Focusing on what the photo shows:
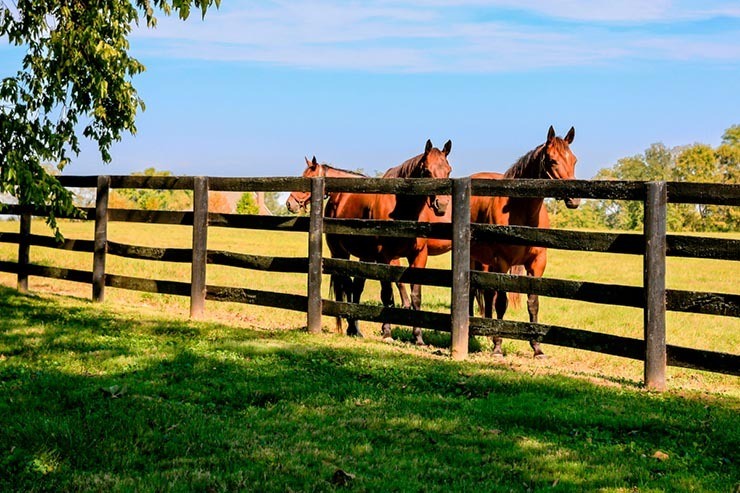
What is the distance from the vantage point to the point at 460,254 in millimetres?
8625

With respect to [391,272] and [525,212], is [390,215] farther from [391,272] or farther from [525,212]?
[525,212]

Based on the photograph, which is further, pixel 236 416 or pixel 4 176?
pixel 4 176

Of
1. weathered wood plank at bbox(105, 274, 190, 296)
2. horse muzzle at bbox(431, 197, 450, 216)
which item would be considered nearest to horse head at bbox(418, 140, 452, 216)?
horse muzzle at bbox(431, 197, 450, 216)

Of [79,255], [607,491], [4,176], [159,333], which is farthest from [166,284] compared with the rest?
[79,255]

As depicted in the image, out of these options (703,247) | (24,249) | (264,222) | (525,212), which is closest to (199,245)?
(264,222)

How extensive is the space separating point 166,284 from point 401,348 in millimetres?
3910

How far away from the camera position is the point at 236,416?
19.1 ft

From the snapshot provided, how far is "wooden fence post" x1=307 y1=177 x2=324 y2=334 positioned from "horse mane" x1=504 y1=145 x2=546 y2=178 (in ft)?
7.83

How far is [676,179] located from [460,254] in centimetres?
7441

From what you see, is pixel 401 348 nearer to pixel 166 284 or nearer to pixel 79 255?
pixel 166 284

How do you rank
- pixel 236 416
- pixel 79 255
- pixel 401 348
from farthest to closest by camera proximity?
pixel 79 255, pixel 401 348, pixel 236 416

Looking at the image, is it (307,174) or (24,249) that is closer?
(307,174)

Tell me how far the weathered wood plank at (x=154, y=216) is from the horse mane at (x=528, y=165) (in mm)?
4392

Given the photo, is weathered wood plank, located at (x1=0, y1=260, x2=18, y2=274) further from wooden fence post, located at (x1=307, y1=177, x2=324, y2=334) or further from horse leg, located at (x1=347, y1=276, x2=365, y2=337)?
wooden fence post, located at (x1=307, y1=177, x2=324, y2=334)
